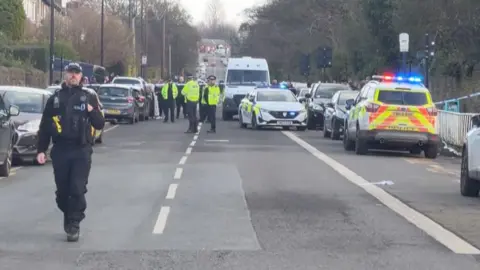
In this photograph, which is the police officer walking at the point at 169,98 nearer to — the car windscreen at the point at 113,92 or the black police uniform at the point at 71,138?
the car windscreen at the point at 113,92

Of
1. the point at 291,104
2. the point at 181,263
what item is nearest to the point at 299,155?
the point at 291,104

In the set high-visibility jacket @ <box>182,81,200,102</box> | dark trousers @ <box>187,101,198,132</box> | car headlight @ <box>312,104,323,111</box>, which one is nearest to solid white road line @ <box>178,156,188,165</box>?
high-visibility jacket @ <box>182,81,200,102</box>

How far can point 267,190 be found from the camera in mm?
15805

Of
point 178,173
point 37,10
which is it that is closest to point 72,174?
point 178,173

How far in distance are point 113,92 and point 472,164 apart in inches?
976

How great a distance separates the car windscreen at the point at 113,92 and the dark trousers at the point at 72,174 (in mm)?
27573

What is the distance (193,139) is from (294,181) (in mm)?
12239

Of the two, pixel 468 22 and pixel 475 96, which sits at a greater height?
pixel 468 22

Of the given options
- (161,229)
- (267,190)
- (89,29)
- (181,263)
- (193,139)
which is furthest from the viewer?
(89,29)

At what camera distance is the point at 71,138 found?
1060 centimetres

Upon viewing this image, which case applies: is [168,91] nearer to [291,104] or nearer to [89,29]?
[291,104]

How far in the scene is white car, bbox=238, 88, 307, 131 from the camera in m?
35.0

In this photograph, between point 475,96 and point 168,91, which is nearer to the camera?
point 475,96

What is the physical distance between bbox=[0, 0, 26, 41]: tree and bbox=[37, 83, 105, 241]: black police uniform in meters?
45.4
